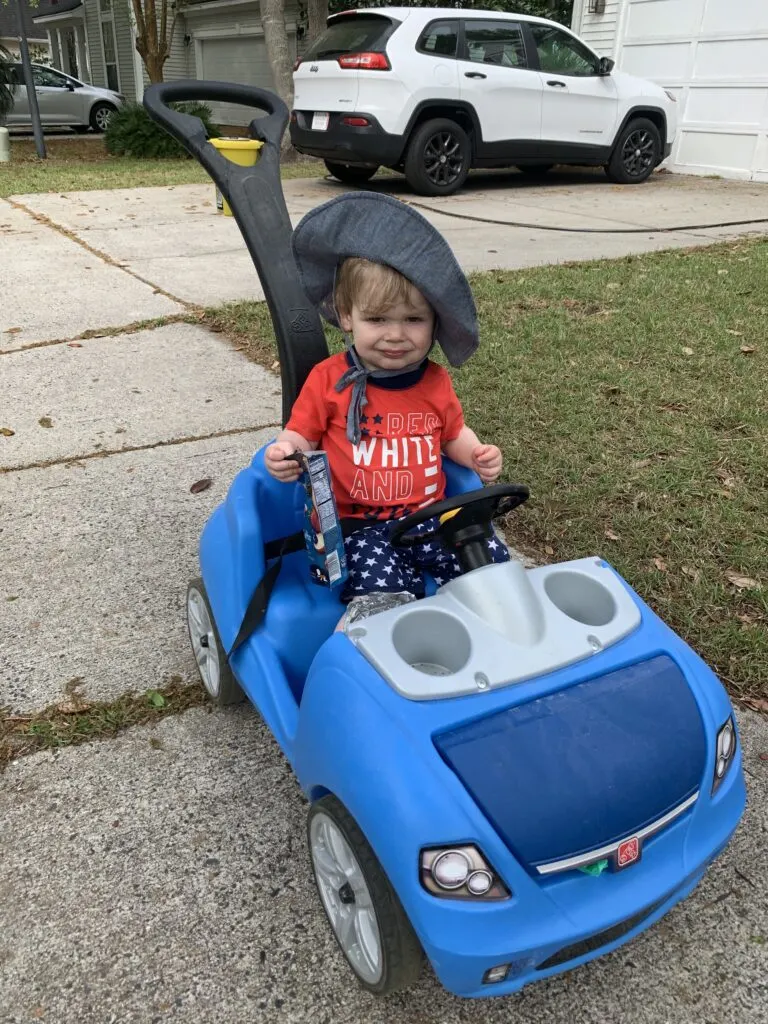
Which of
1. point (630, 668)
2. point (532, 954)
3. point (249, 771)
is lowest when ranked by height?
point (249, 771)

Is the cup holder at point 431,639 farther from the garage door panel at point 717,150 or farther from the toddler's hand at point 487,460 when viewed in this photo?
the garage door panel at point 717,150

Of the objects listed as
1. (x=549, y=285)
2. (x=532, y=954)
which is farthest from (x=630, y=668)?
(x=549, y=285)

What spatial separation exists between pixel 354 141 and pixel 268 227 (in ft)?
23.3

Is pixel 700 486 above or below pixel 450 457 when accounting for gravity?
below

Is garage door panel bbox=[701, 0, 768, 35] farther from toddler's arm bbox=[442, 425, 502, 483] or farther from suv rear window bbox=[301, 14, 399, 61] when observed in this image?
toddler's arm bbox=[442, 425, 502, 483]

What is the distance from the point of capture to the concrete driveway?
4.98 feet

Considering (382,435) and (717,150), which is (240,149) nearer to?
(382,435)

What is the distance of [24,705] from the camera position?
2186 millimetres

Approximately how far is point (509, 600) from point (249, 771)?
2.80 feet

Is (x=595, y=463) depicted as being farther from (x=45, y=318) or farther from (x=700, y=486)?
(x=45, y=318)

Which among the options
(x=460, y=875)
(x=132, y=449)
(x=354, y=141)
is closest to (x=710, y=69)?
(x=354, y=141)

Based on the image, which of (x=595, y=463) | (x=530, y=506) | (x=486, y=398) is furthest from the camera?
(x=486, y=398)

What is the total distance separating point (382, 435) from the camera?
6.66ft

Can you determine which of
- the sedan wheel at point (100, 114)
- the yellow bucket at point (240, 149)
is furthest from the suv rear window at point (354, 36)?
the sedan wheel at point (100, 114)
